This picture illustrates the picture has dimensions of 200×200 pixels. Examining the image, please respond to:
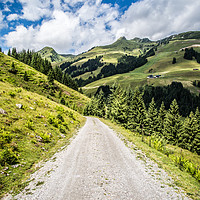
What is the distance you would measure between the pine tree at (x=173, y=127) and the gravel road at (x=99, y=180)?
4294cm

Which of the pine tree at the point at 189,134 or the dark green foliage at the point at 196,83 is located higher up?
the dark green foliage at the point at 196,83

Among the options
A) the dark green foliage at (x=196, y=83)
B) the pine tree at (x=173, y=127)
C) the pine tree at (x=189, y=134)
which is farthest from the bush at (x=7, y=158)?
the dark green foliage at (x=196, y=83)

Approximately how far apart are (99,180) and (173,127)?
1881 inches

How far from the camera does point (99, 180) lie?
6.59 meters

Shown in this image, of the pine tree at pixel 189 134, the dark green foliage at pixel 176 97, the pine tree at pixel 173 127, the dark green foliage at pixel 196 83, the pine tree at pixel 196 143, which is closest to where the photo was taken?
the pine tree at pixel 196 143

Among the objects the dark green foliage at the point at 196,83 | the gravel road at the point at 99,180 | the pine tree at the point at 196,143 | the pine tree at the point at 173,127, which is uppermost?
the dark green foliage at the point at 196,83

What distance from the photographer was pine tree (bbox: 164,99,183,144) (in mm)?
44656

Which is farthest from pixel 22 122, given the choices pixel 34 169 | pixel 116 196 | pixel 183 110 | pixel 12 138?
pixel 183 110

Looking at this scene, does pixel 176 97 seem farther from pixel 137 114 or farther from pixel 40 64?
pixel 40 64

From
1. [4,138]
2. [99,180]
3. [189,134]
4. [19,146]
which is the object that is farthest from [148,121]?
[4,138]

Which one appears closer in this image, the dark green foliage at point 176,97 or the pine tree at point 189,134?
the pine tree at point 189,134

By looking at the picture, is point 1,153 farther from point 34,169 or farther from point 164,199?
point 164,199

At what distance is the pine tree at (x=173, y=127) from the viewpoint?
44656 mm

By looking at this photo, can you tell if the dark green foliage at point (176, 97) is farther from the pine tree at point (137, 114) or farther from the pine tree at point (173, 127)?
the pine tree at point (137, 114)
